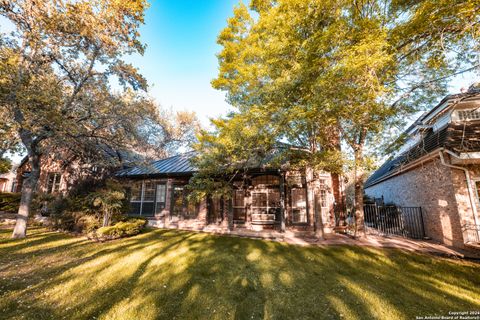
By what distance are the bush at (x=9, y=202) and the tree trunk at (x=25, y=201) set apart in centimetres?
1000

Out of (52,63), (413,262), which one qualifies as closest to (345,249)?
(413,262)

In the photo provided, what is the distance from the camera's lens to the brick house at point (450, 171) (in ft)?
23.7

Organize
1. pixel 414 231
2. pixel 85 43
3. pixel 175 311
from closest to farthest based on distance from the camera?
pixel 175 311
pixel 85 43
pixel 414 231

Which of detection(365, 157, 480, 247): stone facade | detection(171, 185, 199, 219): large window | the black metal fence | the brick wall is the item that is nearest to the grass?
detection(365, 157, 480, 247): stone facade

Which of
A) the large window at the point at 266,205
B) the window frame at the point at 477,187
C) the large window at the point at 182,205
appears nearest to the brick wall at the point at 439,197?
the window frame at the point at 477,187

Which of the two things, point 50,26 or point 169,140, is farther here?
point 169,140

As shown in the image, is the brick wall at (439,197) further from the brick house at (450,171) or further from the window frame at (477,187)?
the window frame at (477,187)

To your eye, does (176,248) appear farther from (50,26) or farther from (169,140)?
(169,140)

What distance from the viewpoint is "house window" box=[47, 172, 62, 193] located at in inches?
656

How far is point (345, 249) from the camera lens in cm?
754

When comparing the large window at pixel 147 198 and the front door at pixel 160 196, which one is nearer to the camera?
the front door at pixel 160 196

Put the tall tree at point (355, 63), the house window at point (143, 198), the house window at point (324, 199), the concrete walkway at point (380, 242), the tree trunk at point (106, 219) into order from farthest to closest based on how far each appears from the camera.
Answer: the house window at point (143, 198) < the house window at point (324, 199) < the tree trunk at point (106, 219) < the concrete walkway at point (380, 242) < the tall tree at point (355, 63)

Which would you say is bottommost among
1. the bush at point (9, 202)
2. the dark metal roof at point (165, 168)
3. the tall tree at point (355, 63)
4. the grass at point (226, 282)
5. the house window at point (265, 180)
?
the grass at point (226, 282)

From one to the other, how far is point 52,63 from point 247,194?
12.1 meters
